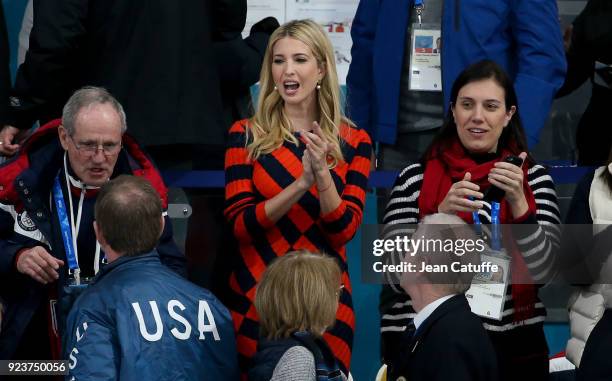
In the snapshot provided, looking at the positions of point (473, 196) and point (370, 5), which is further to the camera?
point (370, 5)

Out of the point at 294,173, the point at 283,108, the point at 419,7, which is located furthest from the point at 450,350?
the point at 419,7

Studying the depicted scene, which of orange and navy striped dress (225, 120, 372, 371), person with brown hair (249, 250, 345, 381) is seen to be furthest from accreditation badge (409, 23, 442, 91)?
person with brown hair (249, 250, 345, 381)

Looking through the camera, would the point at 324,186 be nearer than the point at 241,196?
Yes

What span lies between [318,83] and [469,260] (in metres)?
1.32

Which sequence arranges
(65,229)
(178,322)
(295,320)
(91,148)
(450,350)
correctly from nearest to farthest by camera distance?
(450,350) → (295,320) → (178,322) → (65,229) → (91,148)

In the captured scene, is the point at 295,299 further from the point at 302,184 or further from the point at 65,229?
the point at 65,229

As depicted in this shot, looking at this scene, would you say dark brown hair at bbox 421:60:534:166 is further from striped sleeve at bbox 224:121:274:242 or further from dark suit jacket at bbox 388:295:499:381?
dark suit jacket at bbox 388:295:499:381

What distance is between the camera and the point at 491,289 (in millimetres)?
5203

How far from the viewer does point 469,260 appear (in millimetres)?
4812

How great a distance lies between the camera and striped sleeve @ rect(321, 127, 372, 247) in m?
5.44

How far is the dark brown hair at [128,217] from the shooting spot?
479cm

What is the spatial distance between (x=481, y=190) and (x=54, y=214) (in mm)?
1708

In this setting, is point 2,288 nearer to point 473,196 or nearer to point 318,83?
point 318,83

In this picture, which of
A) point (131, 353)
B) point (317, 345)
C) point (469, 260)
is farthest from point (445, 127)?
point (131, 353)
